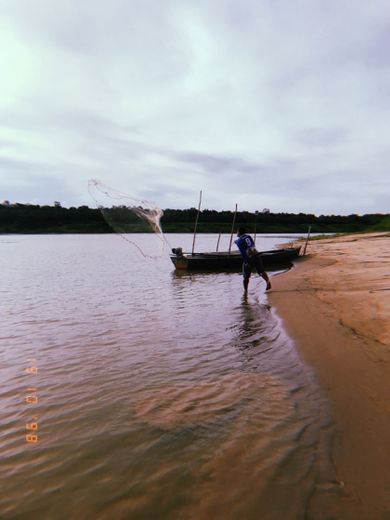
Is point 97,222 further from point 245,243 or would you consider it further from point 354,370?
point 354,370

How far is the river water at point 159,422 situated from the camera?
3.67m

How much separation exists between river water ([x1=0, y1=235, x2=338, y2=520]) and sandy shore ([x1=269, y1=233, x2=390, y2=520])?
0.27 m

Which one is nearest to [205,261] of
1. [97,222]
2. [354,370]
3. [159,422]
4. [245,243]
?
[245,243]

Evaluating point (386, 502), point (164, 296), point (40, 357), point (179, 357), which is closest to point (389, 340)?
point (179, 357)

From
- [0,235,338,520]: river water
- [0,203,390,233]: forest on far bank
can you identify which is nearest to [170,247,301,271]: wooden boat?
[0,235,338,520]: river water

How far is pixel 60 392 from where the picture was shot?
257 inches

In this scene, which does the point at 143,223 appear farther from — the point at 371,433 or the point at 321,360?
the point at 371,433

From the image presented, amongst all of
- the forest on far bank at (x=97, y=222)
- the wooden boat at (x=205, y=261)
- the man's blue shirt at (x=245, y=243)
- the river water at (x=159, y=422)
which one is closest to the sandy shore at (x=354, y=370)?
the river water at (x=159, y=422)

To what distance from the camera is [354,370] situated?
22.1 ft

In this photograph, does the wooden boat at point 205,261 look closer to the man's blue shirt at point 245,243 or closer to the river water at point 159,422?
the man's blue shirt at point 245,243

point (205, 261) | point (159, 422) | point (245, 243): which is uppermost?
point (245, 243)

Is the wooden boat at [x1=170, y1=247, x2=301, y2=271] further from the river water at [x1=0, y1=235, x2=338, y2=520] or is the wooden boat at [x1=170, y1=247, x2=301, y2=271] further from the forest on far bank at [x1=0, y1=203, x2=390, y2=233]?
the forest on far bank at [x1=0, y1=203, x2=390, y2=233]

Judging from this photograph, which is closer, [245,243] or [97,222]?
[245,243]

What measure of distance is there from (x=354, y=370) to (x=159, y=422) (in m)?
3.74
